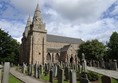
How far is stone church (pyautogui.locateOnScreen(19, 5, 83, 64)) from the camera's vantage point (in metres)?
50.3

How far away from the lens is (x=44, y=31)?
5378 cm

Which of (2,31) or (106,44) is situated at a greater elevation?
(2,31)

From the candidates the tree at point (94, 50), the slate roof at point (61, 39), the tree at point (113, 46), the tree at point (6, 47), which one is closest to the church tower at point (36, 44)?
the tree at point (6, 47)

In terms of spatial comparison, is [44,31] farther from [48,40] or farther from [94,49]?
[94,49]

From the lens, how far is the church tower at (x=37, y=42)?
163 ft

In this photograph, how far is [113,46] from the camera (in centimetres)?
4378

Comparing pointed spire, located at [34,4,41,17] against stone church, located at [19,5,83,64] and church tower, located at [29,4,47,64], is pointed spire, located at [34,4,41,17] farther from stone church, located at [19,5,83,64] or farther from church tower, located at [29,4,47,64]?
church tower, located at [29,4,47,64]

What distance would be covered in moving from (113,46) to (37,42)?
22825 millimetres

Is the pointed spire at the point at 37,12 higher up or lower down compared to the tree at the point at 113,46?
higher up

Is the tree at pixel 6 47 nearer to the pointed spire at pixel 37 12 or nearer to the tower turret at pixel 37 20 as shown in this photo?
the tower turret at pixel 37 20

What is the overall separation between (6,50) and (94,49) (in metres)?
25.4

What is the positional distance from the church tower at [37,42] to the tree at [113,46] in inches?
775

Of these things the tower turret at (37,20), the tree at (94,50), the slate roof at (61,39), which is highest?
the tower turret at (37,20)

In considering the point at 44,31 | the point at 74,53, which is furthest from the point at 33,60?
the point at 74,53
